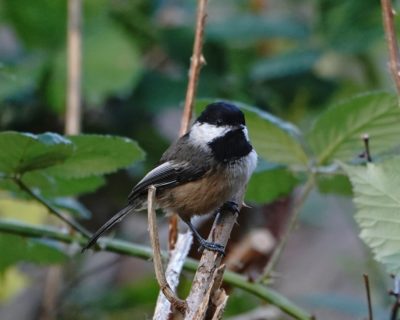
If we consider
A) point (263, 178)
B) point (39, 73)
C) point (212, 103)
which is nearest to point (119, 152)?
point (212, 103)

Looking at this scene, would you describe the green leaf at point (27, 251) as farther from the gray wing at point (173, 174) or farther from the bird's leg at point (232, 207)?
the bird's leg at point (232, 207)

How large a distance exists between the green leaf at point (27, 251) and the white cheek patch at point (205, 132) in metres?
0.38

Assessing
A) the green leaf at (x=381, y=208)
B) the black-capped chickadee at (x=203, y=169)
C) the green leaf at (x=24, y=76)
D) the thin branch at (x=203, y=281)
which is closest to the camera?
the thin branch at (x=203, y=281)

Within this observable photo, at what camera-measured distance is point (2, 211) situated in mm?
A: 2254

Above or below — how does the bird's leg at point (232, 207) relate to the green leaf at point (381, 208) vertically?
below

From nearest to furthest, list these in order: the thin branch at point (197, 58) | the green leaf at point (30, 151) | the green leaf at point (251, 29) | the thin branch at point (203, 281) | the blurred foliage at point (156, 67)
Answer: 1. the thin branch at point (203, 281)
2. the green leaf at point (30, 151)
3. the thin branch at point (197, 58)
4. the blurred foliage at point (156, 67)
5. the green leaf at point (251, 29)

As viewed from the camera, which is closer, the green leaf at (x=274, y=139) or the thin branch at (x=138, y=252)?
the thin branch at (x=138, y=252)

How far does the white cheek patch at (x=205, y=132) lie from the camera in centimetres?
163

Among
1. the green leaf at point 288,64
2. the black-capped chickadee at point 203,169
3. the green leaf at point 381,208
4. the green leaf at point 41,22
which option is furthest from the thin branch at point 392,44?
the green leaf at point 41,22

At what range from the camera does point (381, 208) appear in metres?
1.04

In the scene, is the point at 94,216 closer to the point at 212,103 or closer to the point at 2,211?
the point at 2,211

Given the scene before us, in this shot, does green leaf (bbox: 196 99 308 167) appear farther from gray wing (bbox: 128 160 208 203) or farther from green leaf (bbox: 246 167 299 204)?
gray wing (bbox: 128 160 208 203)

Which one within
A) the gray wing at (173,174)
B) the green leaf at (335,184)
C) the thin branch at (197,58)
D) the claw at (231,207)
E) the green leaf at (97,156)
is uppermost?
the thin branch at (197,58)

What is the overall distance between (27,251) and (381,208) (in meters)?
0.73
